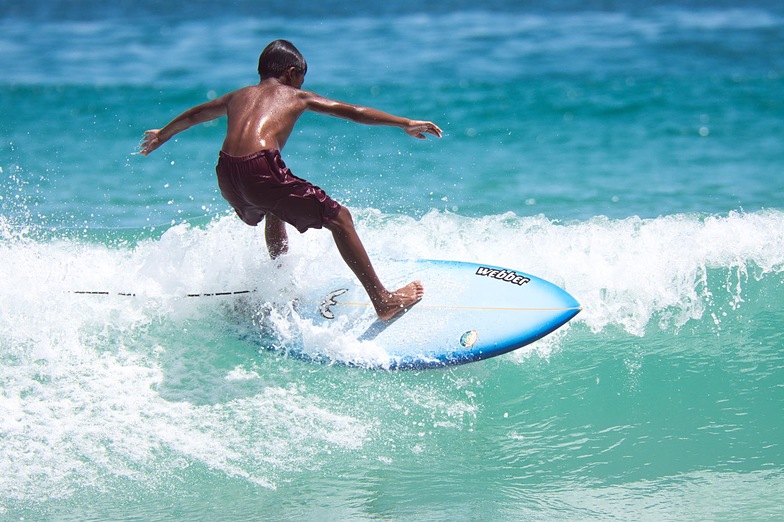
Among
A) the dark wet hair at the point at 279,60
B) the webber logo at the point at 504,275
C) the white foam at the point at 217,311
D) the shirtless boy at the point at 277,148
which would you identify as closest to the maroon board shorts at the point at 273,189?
the shirtless boy at the point at 277,148

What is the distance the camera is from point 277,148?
14.8 ft

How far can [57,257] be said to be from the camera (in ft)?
21.2

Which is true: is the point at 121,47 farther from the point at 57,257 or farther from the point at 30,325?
the point at 30,325

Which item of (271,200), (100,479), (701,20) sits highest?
(701,20)

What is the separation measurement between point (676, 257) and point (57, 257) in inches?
164

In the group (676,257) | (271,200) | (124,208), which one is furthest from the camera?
(124,208)

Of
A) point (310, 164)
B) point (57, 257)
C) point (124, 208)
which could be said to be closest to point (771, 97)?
point (310, 164)

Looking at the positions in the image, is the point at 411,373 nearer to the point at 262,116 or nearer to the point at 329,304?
the point at 329,304

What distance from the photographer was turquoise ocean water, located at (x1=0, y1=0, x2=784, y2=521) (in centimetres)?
411

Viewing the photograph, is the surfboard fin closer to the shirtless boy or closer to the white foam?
the white foam

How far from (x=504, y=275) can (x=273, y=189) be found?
152cm

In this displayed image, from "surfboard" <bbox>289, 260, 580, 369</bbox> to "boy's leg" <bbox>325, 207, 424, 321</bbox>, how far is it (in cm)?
7

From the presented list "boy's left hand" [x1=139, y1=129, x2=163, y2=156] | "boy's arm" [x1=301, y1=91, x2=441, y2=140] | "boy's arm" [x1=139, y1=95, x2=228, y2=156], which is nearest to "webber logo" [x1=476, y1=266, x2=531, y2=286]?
"boy's arm" [x1=301, y1=91, x2=441, y2=140]

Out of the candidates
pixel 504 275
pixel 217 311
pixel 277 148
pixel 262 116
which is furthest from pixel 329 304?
pixel 262 116
